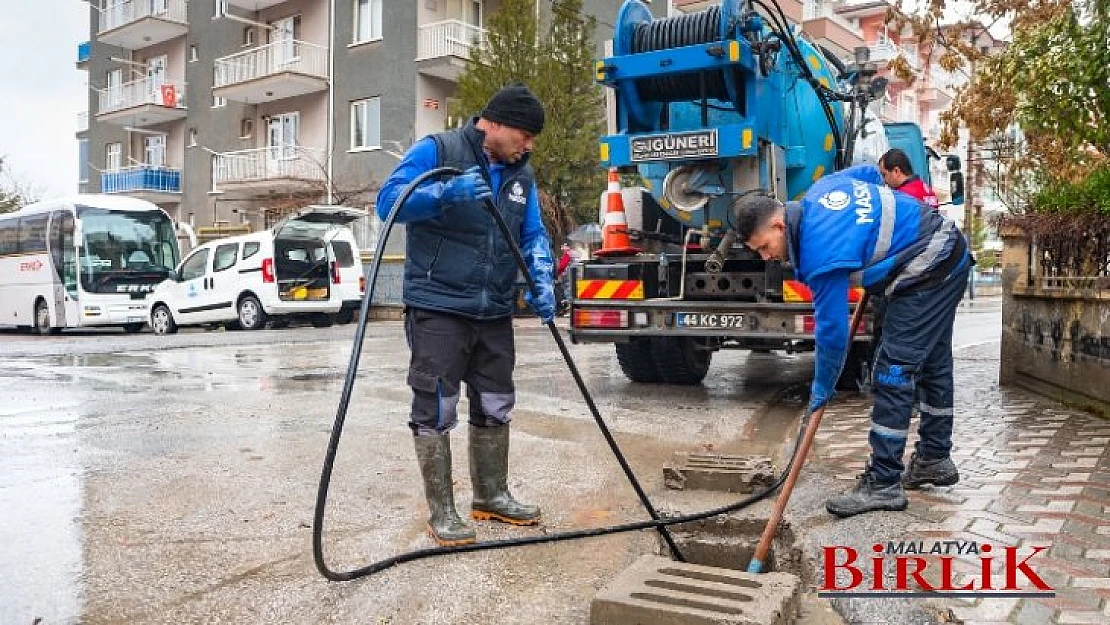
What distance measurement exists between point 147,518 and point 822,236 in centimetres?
308

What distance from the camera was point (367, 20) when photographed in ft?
87.2

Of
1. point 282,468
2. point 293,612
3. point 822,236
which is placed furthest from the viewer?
point 282,468

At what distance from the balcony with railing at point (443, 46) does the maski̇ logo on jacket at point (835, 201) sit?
21.8m

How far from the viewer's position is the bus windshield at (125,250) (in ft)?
63.5

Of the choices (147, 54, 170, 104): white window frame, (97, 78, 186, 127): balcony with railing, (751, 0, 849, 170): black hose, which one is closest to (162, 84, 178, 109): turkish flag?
(97, 78, 186, 127): balcony with railing

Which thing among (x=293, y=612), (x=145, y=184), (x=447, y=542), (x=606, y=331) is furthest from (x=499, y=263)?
(x=145, y=184)

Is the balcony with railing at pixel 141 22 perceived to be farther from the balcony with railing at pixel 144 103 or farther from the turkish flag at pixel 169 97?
the turkish flag at pixel 169 97

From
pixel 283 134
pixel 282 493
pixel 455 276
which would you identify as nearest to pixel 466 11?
Answer: pixel 283 134

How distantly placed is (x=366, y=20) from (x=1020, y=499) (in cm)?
2541

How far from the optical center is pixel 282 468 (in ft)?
16.5

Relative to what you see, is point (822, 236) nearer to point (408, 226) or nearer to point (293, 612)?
point (408, 226)

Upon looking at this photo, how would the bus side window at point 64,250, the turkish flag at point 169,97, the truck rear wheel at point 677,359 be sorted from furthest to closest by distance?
the turkish flag at point 169,97 → the bus side window at point 64,250 → the truck rear wheel at point 677,359

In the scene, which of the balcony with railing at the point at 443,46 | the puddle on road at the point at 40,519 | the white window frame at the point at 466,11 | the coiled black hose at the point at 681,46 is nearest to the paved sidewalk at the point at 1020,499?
the coiled black hose at the point at 681,46

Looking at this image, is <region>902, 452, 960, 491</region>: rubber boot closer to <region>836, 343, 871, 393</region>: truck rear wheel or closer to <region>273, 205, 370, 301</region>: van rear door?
<region>836, 343, 871, 393</region>: truck rear wheel
